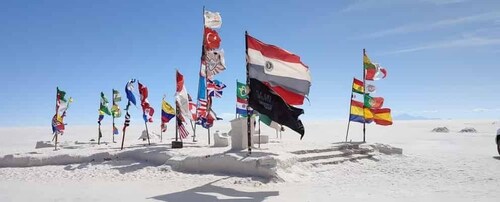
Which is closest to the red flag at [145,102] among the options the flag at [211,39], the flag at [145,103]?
the flag at [145,103]

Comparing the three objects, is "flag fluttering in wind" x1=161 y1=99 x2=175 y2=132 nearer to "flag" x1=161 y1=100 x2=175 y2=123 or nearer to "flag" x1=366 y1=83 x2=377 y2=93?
"flag" x1=161 y1=100 x2=175 y2=123

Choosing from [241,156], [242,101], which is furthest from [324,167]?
[242,101]

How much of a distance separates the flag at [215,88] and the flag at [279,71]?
18.2 ft

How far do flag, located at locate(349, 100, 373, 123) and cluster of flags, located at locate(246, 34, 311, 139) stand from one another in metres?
9.56

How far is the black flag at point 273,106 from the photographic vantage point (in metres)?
13.8

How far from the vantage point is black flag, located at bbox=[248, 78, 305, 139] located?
45.2 feet

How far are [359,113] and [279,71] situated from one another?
1031 centimetres

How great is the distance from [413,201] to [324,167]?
19.0 feet

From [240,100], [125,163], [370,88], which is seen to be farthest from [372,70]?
[125,163]

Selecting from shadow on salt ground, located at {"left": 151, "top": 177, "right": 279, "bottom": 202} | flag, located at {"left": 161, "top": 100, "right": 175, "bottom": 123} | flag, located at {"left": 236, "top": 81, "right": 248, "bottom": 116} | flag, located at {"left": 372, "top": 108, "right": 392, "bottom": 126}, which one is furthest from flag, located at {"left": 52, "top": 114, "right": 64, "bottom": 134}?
flag, located at {"left": 372, "top": 108, "right": 392, "bottom": 126}

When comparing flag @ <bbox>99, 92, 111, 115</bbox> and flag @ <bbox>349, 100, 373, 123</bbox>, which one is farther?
flag @ <bbox>99, 92, 111, 115</bbox>

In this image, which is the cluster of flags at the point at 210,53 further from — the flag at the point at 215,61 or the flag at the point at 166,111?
the flag at the point at 166,111

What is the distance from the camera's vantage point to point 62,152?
19.7 m

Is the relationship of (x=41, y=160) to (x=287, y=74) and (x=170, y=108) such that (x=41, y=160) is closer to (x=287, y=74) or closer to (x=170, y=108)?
(x=170, y=108)
